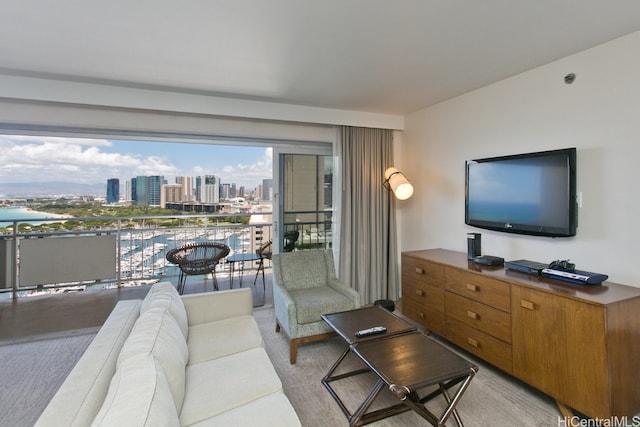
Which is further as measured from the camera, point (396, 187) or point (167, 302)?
point (396, 187)

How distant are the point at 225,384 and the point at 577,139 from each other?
2.87 meters

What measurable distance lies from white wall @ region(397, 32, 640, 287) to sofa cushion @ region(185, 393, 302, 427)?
2.33m

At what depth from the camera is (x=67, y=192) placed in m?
3.96

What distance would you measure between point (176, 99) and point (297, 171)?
1571 millimetres

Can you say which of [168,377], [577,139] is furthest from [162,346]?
[577,139]

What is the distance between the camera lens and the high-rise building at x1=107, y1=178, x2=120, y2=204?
13.5 ft

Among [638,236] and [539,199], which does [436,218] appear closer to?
[539,199]

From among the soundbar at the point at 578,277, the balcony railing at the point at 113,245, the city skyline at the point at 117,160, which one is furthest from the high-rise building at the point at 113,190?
the soundbar at the point at 578,277

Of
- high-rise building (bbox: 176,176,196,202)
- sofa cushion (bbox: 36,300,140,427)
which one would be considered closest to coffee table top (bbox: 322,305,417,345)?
sofa cushion (bbox: 36,300,140,427)

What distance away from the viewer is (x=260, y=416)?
4.24 ft

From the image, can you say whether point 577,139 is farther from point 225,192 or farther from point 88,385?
point 225,192

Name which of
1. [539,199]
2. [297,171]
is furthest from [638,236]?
[297,171]

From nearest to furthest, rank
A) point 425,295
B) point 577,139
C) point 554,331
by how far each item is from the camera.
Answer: point 554,331 → point 577,139 → point 425,295

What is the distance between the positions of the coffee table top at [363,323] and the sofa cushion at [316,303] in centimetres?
24
